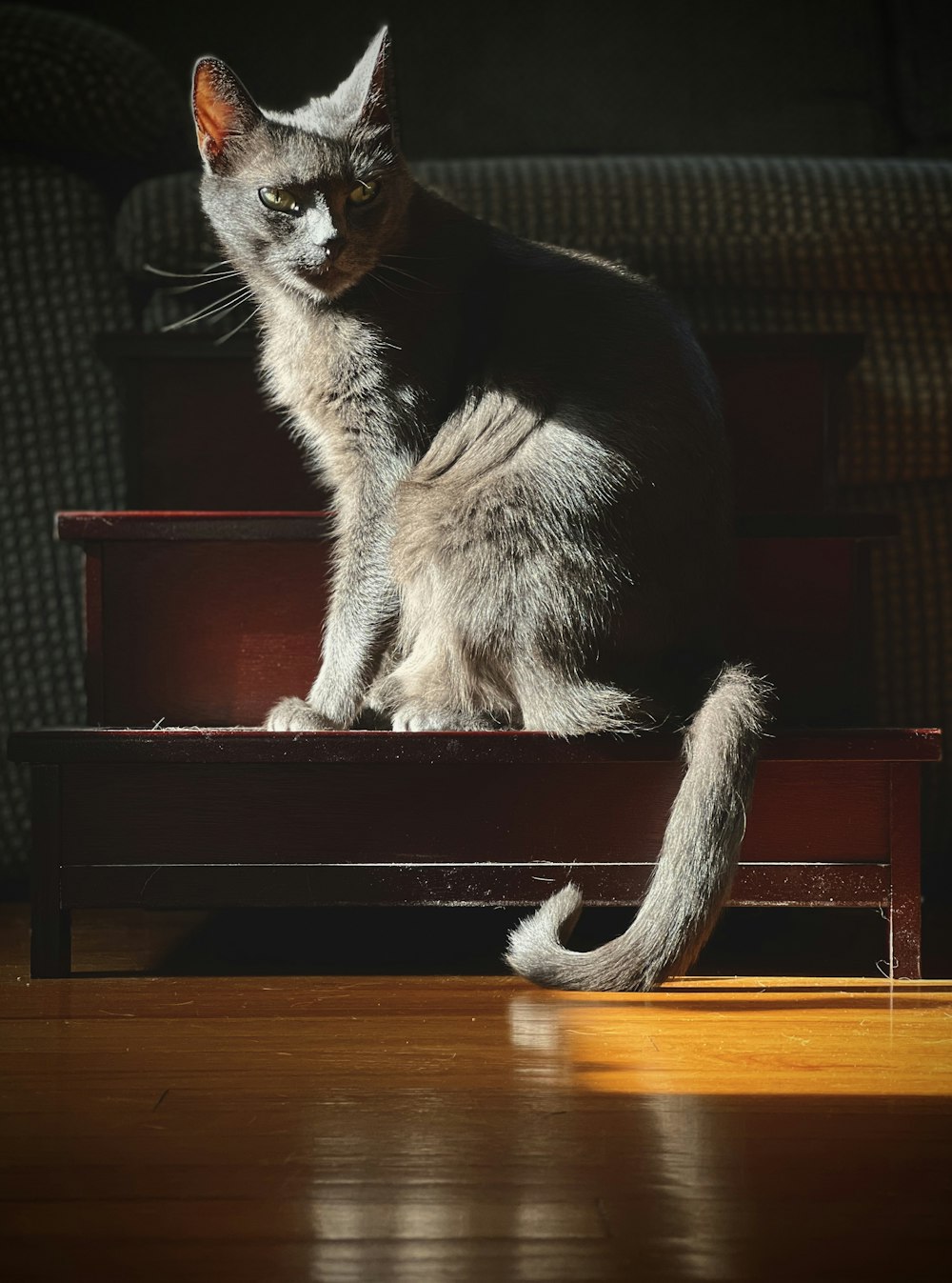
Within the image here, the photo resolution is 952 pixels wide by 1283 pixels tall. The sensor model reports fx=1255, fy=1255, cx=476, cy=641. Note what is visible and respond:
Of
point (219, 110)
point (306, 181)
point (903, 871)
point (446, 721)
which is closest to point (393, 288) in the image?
point (306, 181)

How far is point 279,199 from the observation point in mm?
1324

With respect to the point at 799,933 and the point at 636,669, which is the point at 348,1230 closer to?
the point at 636,669

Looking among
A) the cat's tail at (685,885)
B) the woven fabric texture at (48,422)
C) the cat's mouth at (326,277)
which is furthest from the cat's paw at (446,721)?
the woven fabric texture at (48,422)

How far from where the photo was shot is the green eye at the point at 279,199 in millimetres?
1320

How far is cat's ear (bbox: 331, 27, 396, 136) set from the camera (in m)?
1.36

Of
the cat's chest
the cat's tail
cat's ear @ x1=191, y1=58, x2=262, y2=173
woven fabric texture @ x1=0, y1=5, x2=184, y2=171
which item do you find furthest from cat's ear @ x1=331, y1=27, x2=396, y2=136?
the cat's tail

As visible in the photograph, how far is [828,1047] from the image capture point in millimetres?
1009

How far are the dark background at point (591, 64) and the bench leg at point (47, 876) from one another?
1.69 metres

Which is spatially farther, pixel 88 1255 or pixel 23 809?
pixel 23 809

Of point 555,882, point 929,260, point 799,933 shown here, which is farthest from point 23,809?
point 929,260

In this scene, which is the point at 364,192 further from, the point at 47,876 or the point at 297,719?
the point at 47,876

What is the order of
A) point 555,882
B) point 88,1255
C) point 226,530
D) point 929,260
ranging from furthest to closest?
point 929,260, point 226,530, point 555,882, point 88,1255

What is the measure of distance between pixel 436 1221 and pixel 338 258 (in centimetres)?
95

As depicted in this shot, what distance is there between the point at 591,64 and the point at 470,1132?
→ 2239mm
